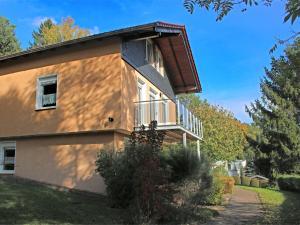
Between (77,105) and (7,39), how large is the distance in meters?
28.7

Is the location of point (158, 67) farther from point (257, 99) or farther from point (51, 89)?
point (257, 99)

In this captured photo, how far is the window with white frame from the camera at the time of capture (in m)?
19.5

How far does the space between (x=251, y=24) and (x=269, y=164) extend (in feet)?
99.9

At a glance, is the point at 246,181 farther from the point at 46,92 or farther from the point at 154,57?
the point at 46,92

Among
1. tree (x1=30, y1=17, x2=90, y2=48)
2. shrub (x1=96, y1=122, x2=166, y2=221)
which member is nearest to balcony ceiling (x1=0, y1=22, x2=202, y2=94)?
shrub (x1=96, y1=122, x2=166, y2=221)

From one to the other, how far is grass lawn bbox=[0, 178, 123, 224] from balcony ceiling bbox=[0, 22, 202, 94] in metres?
6.66

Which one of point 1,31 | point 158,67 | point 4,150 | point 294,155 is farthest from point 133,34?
point 1,31

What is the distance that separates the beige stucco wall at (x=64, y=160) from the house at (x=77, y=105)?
42 millimetres

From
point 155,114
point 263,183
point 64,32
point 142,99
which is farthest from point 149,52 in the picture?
point 64,32

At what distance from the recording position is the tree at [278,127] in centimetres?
3136

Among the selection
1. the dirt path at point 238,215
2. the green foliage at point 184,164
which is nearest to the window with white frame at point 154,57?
the green foliage at point 184,164

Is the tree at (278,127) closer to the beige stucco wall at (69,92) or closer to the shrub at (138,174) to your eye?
the beige stucco wall at (69,92)

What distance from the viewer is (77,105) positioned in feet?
51.7

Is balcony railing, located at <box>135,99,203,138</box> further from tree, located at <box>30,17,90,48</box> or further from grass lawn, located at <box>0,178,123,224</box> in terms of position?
tree, located at <box>30,17,90,48</box>
